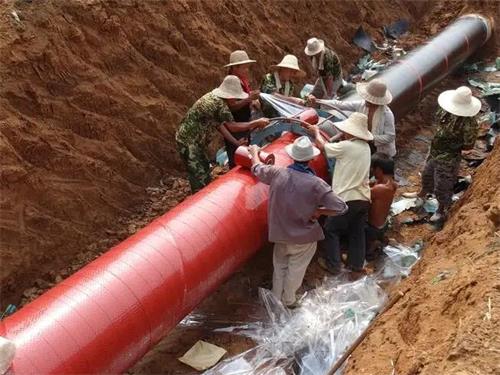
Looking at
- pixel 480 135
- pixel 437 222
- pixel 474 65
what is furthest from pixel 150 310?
pixel 474 65

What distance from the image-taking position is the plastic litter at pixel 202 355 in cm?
493

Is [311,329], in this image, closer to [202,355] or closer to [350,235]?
[202,355]

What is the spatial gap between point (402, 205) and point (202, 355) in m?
3.53

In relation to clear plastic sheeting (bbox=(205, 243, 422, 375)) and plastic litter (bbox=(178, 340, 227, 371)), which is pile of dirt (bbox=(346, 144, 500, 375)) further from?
plastic litter (bbox=(178, 340, 227, 371))

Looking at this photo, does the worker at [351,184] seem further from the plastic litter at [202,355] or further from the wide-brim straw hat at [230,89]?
the plastic litter at [202,355]

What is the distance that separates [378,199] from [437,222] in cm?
126

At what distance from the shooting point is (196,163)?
638 centimetres

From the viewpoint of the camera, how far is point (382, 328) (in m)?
4.37

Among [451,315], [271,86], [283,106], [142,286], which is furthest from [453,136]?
[142,286]

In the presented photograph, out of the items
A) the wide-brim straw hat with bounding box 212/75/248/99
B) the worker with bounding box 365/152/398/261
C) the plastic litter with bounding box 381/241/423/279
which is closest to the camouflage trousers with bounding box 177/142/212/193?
the wide-brim straw hat with bounding box 212/75/248/99


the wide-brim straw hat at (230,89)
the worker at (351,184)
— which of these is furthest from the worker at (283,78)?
the worker at (351,184)

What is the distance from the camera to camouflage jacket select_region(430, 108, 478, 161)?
6.42 metres

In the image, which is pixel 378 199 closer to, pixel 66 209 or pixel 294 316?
pixel 294 316

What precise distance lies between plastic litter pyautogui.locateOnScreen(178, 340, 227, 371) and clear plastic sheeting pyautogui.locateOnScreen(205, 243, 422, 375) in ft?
0.24
